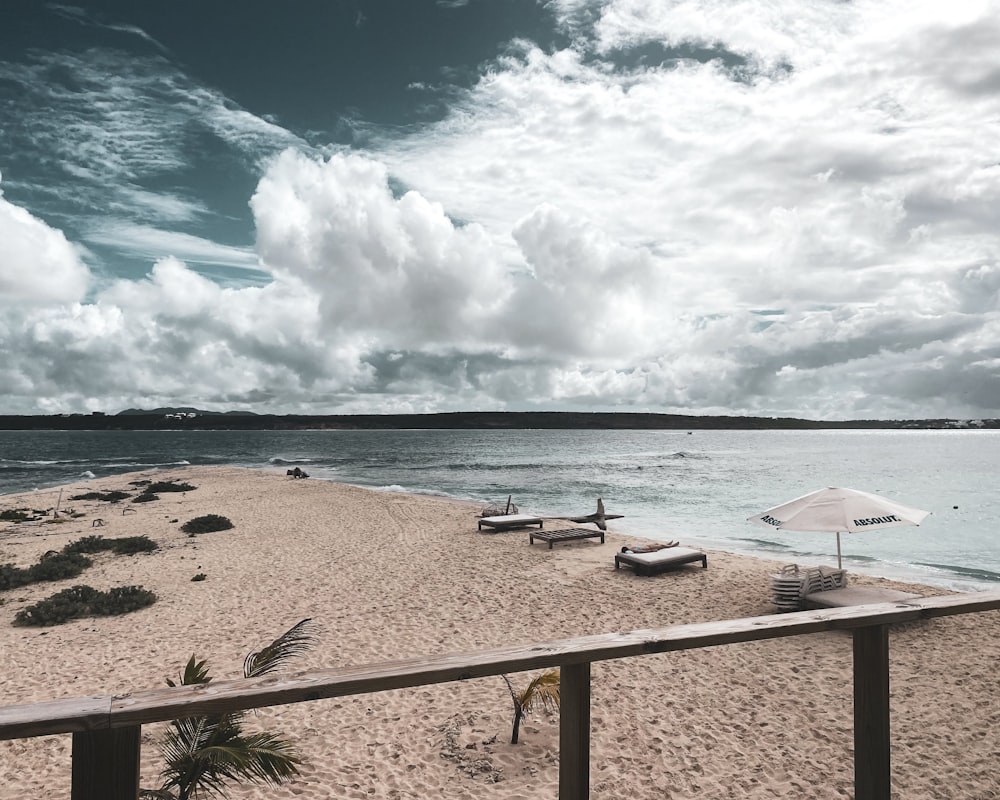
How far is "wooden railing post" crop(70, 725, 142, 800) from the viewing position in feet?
5.89

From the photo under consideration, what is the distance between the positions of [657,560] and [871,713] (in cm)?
1189


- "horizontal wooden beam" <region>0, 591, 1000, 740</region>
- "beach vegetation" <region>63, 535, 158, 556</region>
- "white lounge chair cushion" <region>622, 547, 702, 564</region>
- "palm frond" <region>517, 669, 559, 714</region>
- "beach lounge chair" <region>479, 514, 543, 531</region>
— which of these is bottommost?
"beach vegetation" <region>63, 535, 158, 556</region>

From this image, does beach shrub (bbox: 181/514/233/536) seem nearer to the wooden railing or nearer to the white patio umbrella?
the white patio umbrella

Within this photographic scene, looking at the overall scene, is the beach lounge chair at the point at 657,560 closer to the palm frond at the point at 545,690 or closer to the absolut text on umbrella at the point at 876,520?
the absolut text on umbrella at the point at 876,520

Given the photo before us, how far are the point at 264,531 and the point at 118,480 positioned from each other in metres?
32.9

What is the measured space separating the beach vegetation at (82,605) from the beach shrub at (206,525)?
8.91 meters

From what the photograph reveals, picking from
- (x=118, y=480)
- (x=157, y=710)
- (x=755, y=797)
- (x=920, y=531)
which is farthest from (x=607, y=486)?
(x=157, y=710)

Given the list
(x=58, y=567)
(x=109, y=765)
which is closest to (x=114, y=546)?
(x=58, y=567)

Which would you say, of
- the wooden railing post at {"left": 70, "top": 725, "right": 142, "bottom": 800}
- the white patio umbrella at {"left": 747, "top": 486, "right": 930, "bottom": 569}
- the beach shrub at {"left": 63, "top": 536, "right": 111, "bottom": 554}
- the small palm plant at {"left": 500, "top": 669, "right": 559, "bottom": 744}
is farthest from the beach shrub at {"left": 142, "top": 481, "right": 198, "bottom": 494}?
the wooden railing post at {"left": 70, "top": 725, "right": 142, "bottom": 800}

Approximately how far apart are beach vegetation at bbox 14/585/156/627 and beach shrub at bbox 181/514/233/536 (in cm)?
891

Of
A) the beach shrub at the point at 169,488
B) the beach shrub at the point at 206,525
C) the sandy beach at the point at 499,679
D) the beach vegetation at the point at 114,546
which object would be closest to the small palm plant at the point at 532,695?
the sandy beach at the point at 499,679

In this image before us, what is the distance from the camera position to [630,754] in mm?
6195

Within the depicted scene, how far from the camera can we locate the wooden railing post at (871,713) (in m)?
2.75

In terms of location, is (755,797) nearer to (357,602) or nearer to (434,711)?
(434,711)
